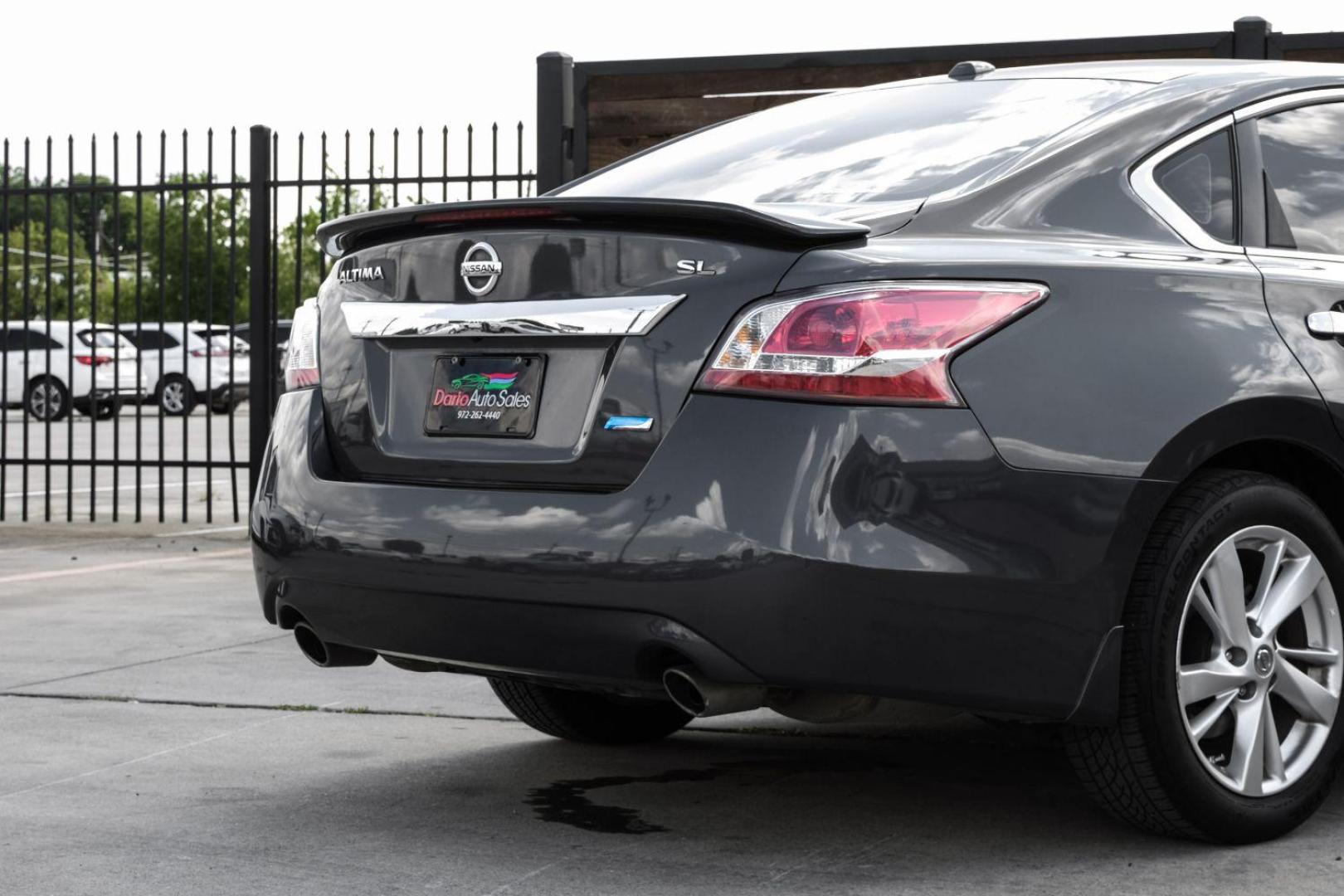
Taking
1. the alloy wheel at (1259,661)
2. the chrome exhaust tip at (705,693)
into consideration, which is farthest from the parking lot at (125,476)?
the alloy wheel at (1259,661)

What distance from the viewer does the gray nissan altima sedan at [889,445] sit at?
11.3 feet

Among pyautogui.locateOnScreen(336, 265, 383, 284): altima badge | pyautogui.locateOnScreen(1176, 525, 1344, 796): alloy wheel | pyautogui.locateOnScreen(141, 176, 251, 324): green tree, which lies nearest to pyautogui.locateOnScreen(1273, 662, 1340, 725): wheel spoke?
pyautogui.locateOnScreen(1176, 525, 1344, 796): alloy wheel

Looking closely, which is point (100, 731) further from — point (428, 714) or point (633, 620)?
point (633, 620)

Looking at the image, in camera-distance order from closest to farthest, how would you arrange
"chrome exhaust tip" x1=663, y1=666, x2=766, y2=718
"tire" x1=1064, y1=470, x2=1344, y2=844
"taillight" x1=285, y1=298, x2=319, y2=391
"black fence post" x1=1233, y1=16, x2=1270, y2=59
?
"chrome exhaust tip" x1=663, y1=666, x2=766, y2=718 < "tire" x1=1064, y1=470, x2=1344, y2=844 < "taillight" x1=285, y1=298, x2=319, y2=391 < "black fence post" x1=1233, y1=16, x2=1270, y2=59

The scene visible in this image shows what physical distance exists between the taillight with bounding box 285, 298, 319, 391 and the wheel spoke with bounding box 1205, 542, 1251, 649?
6.18ft

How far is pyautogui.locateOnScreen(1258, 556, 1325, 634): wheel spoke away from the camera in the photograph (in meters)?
3.90

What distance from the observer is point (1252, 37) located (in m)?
8.26

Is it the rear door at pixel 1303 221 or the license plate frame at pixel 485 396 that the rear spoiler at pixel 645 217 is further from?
the rear door at pixel 1303 221

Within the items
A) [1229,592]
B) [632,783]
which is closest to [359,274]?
[632,783]

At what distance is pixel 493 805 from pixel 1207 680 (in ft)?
5.21

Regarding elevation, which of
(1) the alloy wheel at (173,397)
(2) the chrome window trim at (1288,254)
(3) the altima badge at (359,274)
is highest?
(2) the chrome window trim at (1288,254)

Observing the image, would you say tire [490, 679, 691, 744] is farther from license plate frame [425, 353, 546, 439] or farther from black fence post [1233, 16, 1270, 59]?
black fence post [1233, 16, 1270, 59]

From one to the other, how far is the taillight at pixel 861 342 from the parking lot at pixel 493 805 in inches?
36.5

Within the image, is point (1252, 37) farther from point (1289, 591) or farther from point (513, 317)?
point (513, 317)
